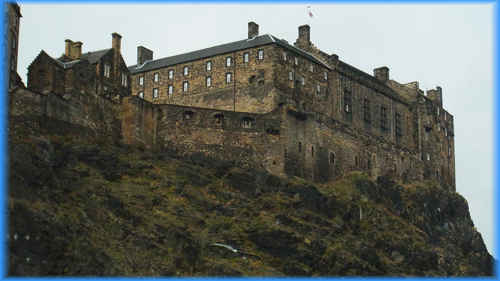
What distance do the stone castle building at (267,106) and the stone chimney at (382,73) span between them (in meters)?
0.10

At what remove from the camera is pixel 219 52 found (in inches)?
2869

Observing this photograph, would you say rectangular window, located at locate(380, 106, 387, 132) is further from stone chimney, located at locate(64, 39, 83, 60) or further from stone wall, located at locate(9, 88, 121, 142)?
stone chimney, located at locate(64, 39, 83, 60)

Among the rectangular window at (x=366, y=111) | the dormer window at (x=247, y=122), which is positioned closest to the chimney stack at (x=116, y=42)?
the dormer window at (x=247, y=122)

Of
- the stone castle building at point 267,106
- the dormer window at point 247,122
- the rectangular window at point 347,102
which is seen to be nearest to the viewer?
the stone castle building at point 267,106

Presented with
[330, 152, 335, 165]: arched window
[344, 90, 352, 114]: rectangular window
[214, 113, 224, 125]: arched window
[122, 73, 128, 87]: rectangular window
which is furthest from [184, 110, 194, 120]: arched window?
[344, 90, 352, 114]: rectangular window

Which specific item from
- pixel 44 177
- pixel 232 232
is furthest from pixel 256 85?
pixel 44 177

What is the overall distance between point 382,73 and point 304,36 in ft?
33.9

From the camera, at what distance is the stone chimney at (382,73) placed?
275ft

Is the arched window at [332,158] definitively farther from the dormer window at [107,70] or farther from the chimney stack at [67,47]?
the chimney stack at [67,47]

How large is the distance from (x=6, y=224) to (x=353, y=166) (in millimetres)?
34024

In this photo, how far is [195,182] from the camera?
59.5 m

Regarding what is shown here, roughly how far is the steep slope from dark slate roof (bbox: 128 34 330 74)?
11.0m

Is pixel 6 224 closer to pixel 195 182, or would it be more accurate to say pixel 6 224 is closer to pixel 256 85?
pixel 195 182

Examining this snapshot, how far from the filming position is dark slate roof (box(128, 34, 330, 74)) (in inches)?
2798
